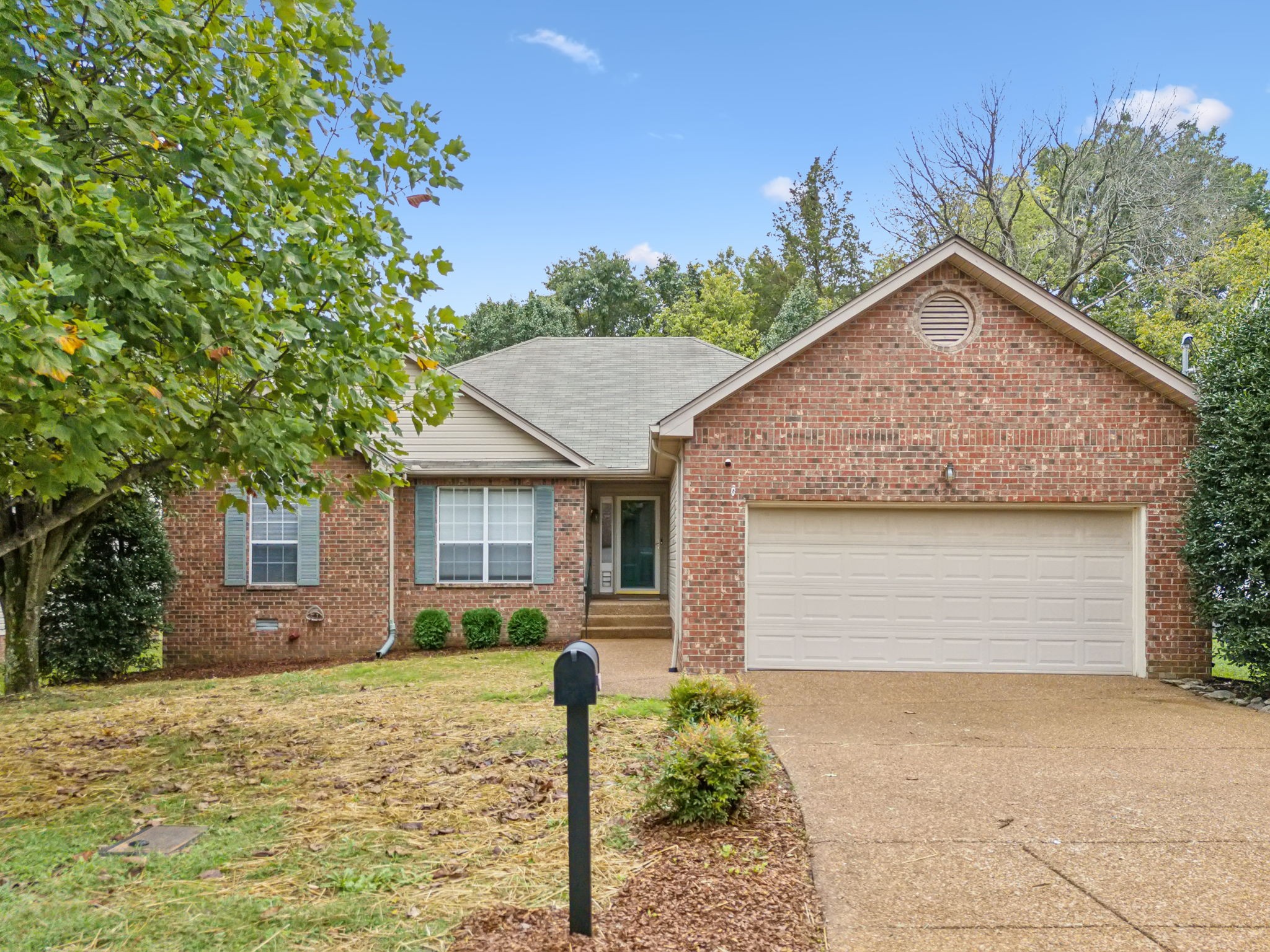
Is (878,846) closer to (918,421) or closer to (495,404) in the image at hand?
(918,421)

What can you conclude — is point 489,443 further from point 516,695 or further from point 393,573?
point 516,695

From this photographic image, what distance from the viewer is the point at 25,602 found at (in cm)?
1025

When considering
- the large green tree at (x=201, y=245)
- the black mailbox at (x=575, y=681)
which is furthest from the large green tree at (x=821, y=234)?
the black mailbox at (x=575, y=681)

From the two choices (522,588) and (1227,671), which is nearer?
(1227,671)

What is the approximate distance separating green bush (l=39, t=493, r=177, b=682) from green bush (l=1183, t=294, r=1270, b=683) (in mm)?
13744

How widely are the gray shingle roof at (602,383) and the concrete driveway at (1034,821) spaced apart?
24.9 ft

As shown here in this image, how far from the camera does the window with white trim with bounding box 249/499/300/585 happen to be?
45.2 feet

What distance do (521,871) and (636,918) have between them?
0.76m

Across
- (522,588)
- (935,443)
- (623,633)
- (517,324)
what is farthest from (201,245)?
(517,324)

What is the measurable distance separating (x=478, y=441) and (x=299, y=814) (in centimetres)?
944

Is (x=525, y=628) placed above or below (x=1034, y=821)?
below

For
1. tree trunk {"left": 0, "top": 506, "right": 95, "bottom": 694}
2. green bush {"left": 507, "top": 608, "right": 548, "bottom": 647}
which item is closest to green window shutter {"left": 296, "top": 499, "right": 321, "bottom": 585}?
green bush {"left": 507, "top": 608, "right": 548, "bottom": 647}

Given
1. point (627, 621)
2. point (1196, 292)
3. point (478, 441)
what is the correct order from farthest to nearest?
point (1196, 292) < point (627, 621) < point (478, 441)

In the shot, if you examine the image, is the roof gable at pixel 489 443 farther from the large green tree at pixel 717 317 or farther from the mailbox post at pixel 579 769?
the large green tree at pixel 717 317
